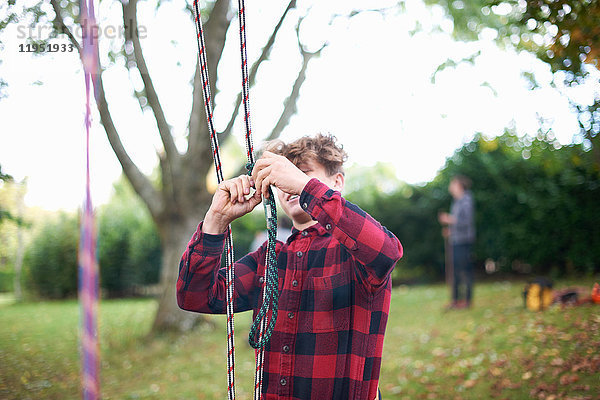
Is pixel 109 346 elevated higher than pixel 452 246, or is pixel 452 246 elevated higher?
pixel 452 246

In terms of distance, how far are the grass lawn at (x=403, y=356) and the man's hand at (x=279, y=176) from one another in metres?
2.44

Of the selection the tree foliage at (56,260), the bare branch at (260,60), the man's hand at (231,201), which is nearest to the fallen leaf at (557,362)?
the man's hand at (231,201)

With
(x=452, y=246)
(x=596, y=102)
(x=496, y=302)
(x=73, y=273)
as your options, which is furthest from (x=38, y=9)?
(x=73, y=273)

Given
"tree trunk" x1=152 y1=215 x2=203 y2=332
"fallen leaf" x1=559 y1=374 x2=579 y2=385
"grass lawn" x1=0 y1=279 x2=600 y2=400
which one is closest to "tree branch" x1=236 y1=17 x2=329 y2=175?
"tree trunk" x1=152 y1=215 x2=203 y2=332

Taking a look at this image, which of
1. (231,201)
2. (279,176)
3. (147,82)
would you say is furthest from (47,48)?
(279,176)

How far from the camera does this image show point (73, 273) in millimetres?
10234

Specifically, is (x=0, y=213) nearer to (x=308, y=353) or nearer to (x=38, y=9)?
(x=38, y=9)

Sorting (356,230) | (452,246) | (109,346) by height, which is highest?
(356,230)

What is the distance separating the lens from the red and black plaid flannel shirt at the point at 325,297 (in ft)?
4.55

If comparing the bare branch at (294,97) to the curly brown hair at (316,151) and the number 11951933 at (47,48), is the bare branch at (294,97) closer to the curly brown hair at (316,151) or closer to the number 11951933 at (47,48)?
the number 11951933 at (47,48)

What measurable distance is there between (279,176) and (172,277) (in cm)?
544

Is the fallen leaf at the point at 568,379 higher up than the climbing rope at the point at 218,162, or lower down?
lower down

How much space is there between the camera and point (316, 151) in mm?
1670

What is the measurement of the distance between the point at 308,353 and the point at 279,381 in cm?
13
